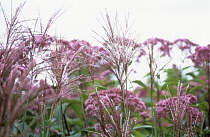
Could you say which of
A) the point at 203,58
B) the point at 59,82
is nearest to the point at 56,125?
the point at 59,82

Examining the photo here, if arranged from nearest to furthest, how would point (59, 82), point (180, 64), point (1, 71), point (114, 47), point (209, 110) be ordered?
point (1, 71) → point (59, 82) → point (114, 47) → point (209, 110) → point (180, 64)

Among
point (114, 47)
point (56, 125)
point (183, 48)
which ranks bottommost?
point (56, 125)

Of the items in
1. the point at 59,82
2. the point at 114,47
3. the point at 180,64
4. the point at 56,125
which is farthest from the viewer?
the point at 180,64

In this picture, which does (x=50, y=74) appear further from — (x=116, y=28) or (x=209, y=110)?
(x=209, y=110)

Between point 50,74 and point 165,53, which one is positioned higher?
point 165,53

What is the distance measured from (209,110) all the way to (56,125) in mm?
965

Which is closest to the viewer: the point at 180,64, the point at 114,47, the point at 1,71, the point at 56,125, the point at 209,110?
the point at 1,71

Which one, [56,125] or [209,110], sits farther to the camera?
[209,110]

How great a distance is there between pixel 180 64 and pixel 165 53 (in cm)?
17

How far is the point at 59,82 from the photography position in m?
0.93

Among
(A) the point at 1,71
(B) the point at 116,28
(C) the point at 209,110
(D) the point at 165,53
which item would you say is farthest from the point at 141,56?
(A) the point at 1,71

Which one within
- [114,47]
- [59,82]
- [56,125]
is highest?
[114,47]

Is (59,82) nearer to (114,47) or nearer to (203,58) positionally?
(114,47)

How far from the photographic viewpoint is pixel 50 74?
1.05 meters
